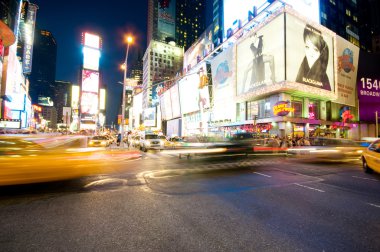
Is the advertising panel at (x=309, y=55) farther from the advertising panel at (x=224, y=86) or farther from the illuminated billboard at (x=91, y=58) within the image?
the illuminated billboard at (x=91, y=58)

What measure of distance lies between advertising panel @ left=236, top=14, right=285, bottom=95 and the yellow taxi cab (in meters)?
25.4

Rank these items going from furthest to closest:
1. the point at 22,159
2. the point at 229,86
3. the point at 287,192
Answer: the point at 229,86
the point at 287,192
the point at 22,159

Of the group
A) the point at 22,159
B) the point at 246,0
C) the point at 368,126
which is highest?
the point at 246,0

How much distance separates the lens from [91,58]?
64812mm

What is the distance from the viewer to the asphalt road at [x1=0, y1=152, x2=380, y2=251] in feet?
10.6

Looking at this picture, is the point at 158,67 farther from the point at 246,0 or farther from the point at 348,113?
the point at 348,113

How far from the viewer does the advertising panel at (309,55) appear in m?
33.3

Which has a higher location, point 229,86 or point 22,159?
point 229,86

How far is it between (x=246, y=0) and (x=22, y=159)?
54.0 metres

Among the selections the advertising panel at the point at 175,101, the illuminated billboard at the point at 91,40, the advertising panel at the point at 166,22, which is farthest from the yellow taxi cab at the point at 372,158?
the advertising panel at the point at 166,22

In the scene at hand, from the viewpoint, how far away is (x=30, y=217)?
13.8ft

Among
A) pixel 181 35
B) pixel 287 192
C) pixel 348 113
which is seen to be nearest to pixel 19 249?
pixel 287 192

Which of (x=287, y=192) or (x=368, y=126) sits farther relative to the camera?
(x=368, y=126)

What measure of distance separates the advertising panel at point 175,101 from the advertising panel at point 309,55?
39.9 m
